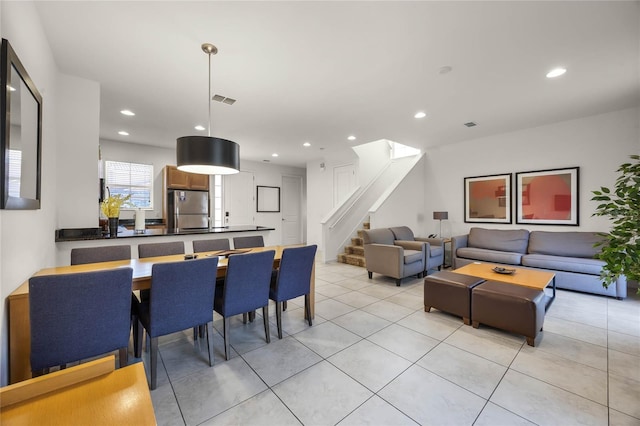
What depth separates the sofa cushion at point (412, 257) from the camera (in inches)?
164

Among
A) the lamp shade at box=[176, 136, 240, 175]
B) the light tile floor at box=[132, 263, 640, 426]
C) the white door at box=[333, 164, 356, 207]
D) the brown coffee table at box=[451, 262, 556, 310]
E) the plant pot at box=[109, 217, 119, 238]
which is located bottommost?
the light tile floor at box=[132, 263, 640, 426]

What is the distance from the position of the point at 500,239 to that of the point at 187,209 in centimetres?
624

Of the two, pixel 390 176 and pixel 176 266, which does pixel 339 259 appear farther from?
pixel 176 266

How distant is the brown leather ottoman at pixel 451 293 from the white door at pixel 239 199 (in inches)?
215

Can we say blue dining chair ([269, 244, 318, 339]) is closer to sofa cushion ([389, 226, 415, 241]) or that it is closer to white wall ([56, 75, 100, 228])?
white wall ([56, 75, 100, 228])

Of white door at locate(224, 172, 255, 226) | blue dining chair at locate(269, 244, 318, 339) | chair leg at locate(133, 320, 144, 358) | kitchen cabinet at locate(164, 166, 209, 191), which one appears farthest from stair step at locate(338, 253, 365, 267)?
chair leg at locate(133, 320, 144, 358)

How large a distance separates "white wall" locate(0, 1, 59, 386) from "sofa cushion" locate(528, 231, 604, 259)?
6077mm

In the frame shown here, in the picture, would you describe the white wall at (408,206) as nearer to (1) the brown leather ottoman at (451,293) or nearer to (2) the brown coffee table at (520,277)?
(2) the brown coffee table at (520,277)

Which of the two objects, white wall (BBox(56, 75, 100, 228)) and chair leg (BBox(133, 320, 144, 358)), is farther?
white wall (BBox(56, 75, 100, 228))

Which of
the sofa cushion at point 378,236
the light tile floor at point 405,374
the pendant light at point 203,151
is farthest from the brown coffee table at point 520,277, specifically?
the pendant light at point 203,151

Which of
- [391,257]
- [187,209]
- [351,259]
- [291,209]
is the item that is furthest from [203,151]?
[291,209]

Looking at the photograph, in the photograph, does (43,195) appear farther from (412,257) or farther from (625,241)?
(412,257)

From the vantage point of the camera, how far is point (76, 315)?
1.45 m

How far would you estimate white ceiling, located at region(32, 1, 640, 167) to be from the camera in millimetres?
1905
